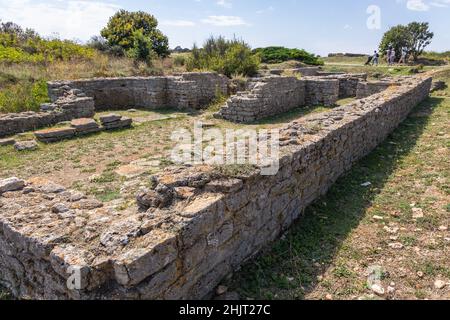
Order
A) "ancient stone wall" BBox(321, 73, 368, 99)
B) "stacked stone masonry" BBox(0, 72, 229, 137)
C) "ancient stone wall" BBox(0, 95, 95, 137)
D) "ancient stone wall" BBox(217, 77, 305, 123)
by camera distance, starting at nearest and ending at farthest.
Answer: "ancient stone wall" BBox(0, 95, 95, 137) → "ancient stone wall" BBox(217, 77, 305, 123) → "stacked stone masonry" BBox(0, 72, 229, 137) → "ancient stone wall" BBox(321, 73, 368, 99)

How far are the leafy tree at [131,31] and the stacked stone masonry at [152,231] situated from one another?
2095 centimetres

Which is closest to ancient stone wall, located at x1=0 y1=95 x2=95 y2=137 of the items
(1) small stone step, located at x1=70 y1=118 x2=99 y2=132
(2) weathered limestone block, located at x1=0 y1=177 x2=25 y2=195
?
(1) small stone step, located at x1=70 y1=118 x2=99 y2=132

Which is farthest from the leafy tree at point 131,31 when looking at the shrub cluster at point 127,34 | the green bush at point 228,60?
the green bush at point 228,60

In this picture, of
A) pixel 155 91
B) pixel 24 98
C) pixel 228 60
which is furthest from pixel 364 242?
pixel 228 60

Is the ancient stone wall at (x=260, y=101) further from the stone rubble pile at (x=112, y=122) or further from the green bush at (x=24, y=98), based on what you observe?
the green bush at (x=24, y=98)

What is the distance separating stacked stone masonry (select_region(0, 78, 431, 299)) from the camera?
8.17 feet

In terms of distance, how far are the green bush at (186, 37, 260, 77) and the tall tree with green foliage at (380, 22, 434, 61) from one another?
2005cm

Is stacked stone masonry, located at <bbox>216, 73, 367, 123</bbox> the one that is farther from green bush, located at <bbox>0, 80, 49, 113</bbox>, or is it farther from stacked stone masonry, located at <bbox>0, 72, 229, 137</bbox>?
green bush, located at <bbox>0, 80, 49, 113</bbox>

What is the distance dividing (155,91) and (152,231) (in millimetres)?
10931

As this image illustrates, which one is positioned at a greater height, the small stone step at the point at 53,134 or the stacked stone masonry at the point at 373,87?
the stacked stone masonry at the point at 373,87

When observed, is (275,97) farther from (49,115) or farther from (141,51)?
(141,51)

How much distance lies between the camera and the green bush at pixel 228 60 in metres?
16.7
